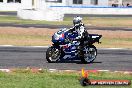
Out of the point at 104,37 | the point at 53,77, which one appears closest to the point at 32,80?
the point at 53,77

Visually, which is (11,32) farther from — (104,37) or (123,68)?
(123,68)

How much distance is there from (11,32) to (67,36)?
16264 mm

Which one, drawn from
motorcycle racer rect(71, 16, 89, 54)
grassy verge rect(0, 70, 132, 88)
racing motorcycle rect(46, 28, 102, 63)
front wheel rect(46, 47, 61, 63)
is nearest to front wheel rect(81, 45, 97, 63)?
racing motorcycle rect(46, 28, 102, 63)

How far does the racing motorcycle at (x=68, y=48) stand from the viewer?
54.5ft

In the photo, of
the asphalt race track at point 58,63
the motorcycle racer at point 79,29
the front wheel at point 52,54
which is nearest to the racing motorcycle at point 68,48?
the front wheel at point 52,54

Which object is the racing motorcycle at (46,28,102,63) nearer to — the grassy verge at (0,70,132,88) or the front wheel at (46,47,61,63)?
the front wheel at (46,47,61,63)

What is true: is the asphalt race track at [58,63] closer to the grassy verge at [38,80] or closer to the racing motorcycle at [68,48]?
the racing motorcycle at [68,48]

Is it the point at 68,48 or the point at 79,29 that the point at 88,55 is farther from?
the point at 79,29

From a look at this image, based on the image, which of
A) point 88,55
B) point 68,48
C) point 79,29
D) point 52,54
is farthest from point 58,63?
point 79,29

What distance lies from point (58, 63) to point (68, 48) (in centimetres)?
69

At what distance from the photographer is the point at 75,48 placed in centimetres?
1705

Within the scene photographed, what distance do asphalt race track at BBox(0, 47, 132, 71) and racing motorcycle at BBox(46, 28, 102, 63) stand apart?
0.25 meters

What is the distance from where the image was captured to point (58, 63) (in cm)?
1669

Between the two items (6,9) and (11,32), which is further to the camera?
(6,9)
